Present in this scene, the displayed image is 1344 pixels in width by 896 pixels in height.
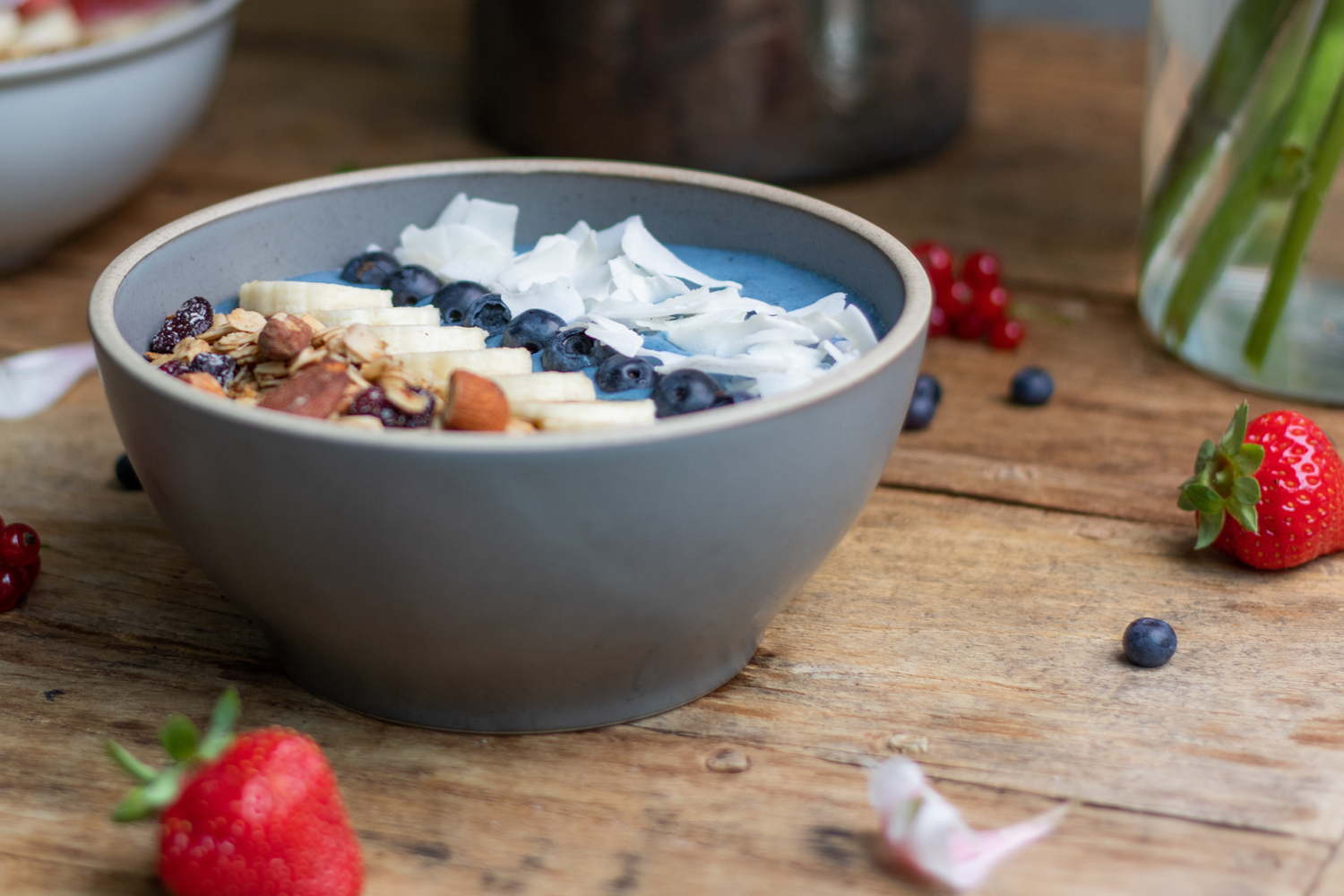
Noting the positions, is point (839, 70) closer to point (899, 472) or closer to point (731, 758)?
point (899, 472)

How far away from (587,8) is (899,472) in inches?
30.2

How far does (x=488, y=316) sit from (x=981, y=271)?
672 mm

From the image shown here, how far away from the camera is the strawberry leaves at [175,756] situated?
664mm

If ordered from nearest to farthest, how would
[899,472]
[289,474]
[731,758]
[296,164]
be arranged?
[289,474] → [731,758] → [899,472] → [296,164]

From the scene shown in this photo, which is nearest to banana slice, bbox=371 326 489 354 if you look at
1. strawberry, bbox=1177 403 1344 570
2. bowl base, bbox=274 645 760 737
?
bowl base, bbox=274 645 760 737

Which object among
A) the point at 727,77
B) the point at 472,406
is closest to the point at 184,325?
the point at 472,406

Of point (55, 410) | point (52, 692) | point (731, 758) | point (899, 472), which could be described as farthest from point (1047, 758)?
point (55, 410)

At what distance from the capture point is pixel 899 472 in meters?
1.21

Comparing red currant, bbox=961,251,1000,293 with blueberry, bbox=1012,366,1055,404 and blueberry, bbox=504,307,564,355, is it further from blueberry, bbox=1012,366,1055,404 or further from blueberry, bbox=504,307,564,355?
blueberry, bbox=504,307,564,355

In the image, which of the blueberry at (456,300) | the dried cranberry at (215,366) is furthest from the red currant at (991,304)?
the dried cranberry at (215,366)

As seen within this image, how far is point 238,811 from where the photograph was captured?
67 centimetres

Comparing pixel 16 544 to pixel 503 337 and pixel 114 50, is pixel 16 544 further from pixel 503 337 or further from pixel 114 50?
pixel 114 50

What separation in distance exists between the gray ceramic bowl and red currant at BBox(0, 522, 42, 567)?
0.61ft

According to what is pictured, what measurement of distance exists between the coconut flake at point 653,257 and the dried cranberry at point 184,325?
0.30 metres
